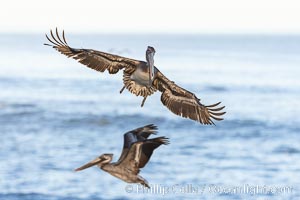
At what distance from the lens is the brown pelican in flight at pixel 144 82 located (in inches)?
624

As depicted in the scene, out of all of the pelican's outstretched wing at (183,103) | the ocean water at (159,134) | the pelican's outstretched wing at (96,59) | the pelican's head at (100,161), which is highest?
the pelican's outstretched wing at (96,59)

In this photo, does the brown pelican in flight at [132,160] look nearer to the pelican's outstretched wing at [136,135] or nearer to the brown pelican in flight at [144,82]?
the pelican's outstretched wing at [136,135]

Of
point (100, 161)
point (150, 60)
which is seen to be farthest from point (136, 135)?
point (150, 60)

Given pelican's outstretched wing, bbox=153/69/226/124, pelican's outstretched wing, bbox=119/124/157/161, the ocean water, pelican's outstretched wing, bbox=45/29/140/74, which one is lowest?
the ocean water

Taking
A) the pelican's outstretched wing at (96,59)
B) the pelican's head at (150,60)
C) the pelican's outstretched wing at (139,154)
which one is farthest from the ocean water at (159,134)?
the pelican's outstretched wing at (139,154)

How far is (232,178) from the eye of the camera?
1719 inches

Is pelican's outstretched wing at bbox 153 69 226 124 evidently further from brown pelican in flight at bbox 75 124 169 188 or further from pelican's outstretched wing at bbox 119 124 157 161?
brown pelican in flight at bbox 75 124 169 188

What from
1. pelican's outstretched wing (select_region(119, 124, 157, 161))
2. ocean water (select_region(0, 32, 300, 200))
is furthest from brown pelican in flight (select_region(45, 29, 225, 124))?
ocean water (select_region(0, 32, 300, 200))

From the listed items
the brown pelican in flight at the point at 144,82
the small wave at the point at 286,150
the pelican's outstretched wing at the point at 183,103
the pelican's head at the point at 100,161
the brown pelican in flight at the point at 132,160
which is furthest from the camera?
the small wave at the point at 286,150

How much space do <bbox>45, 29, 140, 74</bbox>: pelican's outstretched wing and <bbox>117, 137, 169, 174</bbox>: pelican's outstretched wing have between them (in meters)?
2.37

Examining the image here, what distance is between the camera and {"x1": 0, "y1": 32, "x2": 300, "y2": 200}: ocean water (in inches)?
1630

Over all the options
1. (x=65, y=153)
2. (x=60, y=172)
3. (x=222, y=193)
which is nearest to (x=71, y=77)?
(x=65, y=153)

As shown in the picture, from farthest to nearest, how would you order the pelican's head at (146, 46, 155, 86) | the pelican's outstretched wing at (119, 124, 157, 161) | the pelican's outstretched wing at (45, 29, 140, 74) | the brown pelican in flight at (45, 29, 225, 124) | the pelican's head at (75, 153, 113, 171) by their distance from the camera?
the pelican's outstretched wing at (45, 29, 140, 74) < the brown pelican in flight at (45, 29, 225, 124) < the pelican's head at (146, 46, 155, 86) < the pelican's outstretched wing at (119, 124, 157, 161) < the pelican's head at (75, 153, 113, 171)

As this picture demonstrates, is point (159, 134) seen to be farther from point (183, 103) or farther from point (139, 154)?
point (139, 154)
